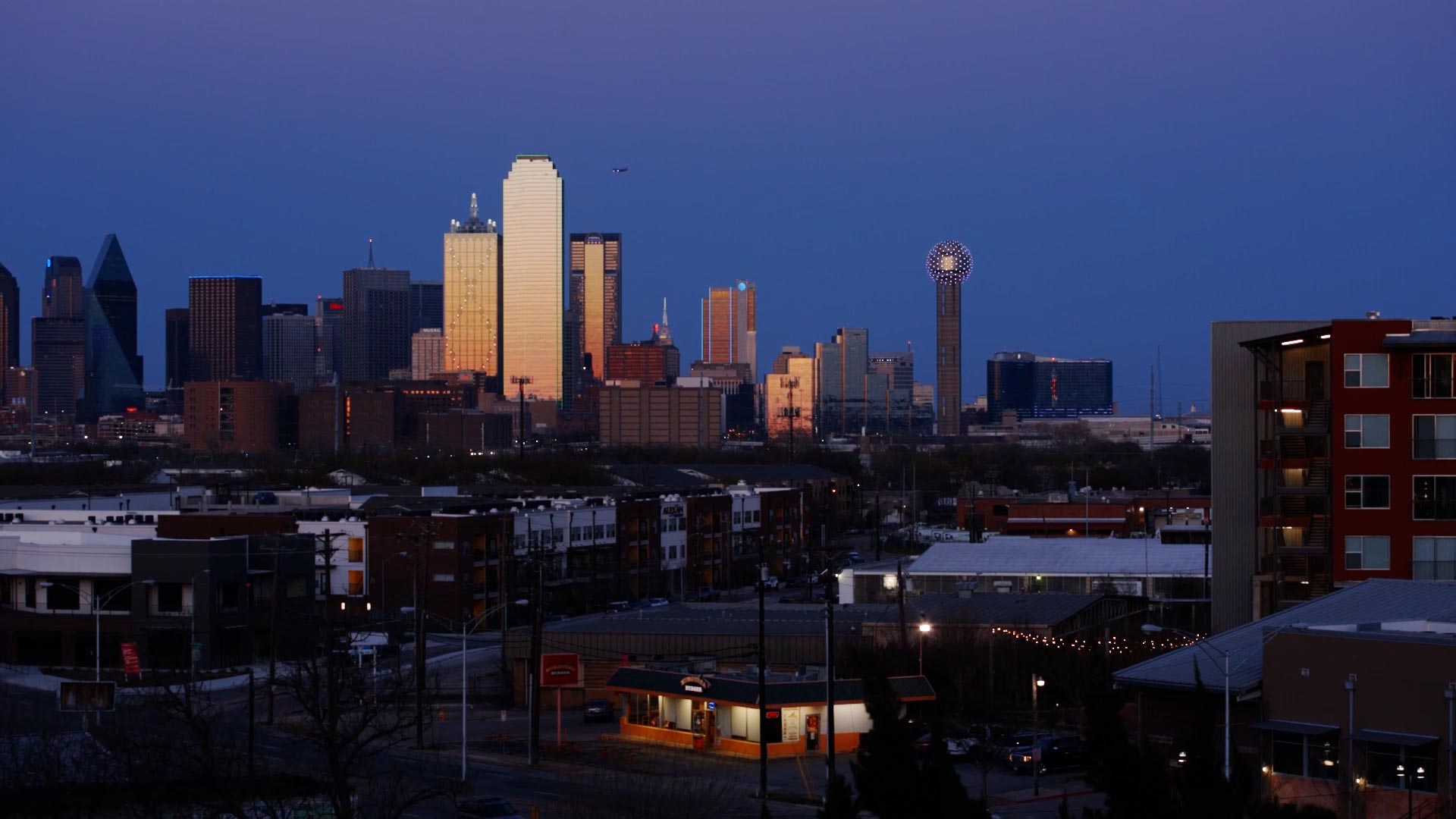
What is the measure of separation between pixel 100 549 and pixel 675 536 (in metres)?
31.6

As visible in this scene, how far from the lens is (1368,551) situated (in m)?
35.0

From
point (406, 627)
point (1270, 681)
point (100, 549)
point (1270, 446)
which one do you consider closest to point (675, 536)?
point (406, 627)

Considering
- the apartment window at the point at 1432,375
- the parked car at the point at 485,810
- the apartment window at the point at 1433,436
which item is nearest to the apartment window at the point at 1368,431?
the apartment window at the point at 1433,436

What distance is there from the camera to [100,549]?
54.6 meters

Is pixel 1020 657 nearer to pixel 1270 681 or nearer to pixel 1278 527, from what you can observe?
pixel 1278 527

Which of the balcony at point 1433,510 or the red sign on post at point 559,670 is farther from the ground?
the balcony at point 1433,510

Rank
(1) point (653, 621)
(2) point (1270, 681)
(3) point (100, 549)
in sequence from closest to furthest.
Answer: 1. (2) point (1270, 681)
2. (1) point (653, 621)
3. (3) point (100, 549)

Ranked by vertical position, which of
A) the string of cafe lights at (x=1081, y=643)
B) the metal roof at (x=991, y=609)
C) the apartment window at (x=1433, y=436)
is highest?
the apartment window at (x=1433, y=436)

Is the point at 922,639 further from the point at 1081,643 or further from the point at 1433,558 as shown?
the point at 1433,558

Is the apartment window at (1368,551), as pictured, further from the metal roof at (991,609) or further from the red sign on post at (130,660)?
the red sign on post at (130,660)

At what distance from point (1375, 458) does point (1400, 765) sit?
15.0 m

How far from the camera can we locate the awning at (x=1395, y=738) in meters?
21.0

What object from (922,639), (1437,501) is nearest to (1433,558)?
(1437,501)

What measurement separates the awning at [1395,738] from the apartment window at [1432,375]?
15.2 meters
